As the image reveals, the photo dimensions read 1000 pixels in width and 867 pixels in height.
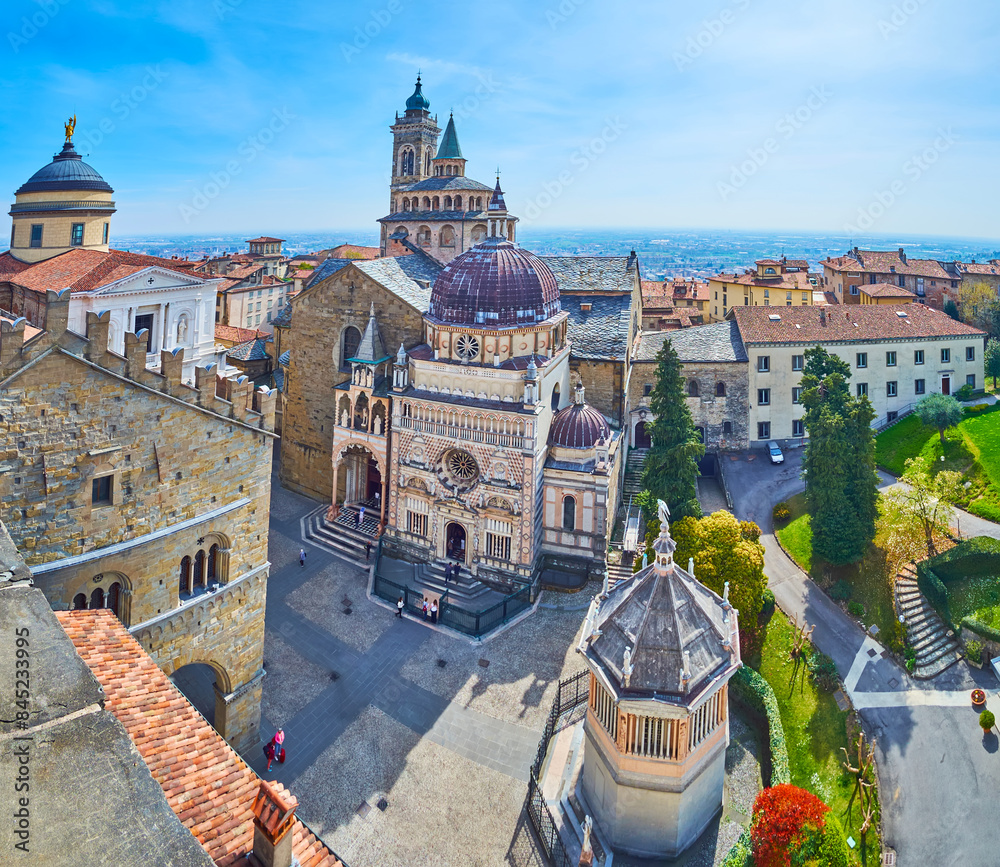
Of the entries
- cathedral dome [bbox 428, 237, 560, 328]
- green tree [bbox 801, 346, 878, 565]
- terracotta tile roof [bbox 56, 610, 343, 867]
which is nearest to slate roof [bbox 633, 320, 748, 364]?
cathedral dome [bbox 428, 237, 560, 328]

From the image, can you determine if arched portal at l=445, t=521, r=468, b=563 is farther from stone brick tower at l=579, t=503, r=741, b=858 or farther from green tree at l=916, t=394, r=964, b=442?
green tree at l=916, t=394, r=964, b=442

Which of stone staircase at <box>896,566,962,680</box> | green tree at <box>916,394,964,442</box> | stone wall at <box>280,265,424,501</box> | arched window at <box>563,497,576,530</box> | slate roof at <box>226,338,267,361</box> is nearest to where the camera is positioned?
stone staircase at <box>896,566,962,680</box>

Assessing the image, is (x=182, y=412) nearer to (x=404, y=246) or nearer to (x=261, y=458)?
(x=261, y=458)

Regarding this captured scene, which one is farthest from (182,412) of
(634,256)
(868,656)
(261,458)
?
(634,256)

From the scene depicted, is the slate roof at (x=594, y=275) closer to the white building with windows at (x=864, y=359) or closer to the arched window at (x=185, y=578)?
the white building with windows at (x=864, y=359)

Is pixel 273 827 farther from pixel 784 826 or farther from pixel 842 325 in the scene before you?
pixel 842 325

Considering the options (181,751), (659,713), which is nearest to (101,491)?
(181,751)

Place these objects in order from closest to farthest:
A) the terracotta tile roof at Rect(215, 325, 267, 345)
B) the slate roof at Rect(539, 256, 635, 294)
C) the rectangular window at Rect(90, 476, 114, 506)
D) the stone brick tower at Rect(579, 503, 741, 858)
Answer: the rectangular window at Rect(90, 476, 114, 506) < the stone brick tower at Rect(579, 503, 741, 858) < the slate roof at Rect(539, 256, 635, 294) < the terracotta tile roof at Rect(215, 325, 267, 345)
